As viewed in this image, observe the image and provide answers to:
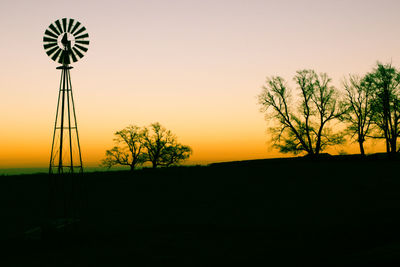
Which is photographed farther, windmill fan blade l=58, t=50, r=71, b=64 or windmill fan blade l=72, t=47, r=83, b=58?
windmill fan blade l=72, t=47, r=83, b=58

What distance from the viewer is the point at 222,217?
57.3ft

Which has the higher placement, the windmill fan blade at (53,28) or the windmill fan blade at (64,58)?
the windmill fan blade at (53,28)

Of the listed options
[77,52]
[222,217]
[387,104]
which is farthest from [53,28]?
[387,104]

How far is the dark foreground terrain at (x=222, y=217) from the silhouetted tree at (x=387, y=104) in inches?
297

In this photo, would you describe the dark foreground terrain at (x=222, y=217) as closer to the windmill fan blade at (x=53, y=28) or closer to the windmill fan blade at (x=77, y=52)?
the windmill fan blade at (x=77, y=52)

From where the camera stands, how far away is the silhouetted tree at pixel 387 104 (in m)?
36.6

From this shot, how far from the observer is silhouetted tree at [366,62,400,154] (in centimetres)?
3659

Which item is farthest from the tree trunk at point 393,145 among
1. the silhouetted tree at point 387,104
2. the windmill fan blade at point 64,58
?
the windmill fan blade at point 64,58

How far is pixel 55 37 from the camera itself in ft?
48.9

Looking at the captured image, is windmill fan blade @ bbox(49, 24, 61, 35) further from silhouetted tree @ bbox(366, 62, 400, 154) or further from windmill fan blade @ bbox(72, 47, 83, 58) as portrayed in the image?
silhouetted tree @ bbox(366, 62, 400, 154)

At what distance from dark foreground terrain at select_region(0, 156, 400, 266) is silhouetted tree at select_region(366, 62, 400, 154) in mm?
7537

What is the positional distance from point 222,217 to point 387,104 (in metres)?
27.5

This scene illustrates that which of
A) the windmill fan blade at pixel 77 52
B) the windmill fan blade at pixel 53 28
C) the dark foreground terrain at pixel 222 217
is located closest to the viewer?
the dark foreground terrain at pixel 222 217

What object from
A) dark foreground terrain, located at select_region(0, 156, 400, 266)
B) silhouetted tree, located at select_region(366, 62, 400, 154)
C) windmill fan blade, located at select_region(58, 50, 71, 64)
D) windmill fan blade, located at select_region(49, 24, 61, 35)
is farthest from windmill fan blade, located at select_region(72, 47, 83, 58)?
silhouetted tree, located at select_region(366, 62, 400, 154)
